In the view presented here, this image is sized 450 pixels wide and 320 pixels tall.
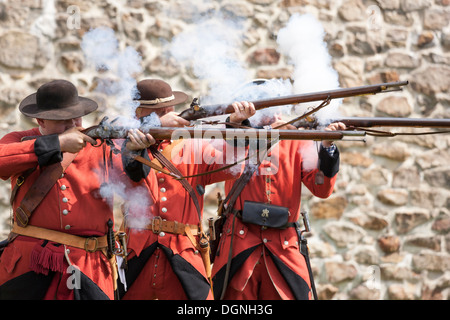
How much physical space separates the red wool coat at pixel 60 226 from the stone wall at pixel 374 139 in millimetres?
2023

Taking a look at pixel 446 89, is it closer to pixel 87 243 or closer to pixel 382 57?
pixel 382 57

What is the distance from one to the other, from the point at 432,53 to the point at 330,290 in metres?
2.30

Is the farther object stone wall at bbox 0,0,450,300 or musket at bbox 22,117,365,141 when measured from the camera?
stone wall at bbox 0,0,450,300

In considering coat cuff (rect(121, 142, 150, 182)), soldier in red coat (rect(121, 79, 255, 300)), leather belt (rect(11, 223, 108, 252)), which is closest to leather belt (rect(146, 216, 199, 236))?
soldier in red coat (rect(121, 79, 255, 300))

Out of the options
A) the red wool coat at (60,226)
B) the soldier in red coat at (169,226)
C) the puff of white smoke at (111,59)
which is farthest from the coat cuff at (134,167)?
the puff of white smoke at (111,59)

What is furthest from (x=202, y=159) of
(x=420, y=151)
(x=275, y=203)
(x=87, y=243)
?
(x=420, y=151)

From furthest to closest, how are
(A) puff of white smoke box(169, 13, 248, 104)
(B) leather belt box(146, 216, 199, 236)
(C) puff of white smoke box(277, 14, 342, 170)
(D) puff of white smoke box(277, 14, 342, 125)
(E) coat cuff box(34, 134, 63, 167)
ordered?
1. (A) puff of white smoke box(169, 13, 248, 104)
2. (D) puff of white smoke box(277, 14, 342, 125)
3. (C) puff of white smoke box(277, 14, 342, 170)
4. (B) leather belt box(146, 216, 199, 236)
5. (E) coat cuff box(34, 134, 63, 167)

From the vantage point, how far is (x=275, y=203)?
13.2 feet

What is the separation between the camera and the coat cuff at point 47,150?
3002 millimetres

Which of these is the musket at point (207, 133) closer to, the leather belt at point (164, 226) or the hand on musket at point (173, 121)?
the hand on musket at point (173, 121)

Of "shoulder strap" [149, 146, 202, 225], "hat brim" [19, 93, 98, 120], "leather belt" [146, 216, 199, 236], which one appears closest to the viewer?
"hat brim" [19, 93, 98, 120]

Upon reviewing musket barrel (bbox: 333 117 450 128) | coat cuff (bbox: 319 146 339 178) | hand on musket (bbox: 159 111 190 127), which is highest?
hand on musket (bbox: 159 111 190 127)

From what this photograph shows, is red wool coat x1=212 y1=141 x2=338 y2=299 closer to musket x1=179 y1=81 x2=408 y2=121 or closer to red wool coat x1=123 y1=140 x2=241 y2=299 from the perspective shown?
red wool coat x1=123 y1=140 x2=241 y2=299

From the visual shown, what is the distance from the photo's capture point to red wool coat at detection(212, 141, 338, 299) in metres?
3.85
